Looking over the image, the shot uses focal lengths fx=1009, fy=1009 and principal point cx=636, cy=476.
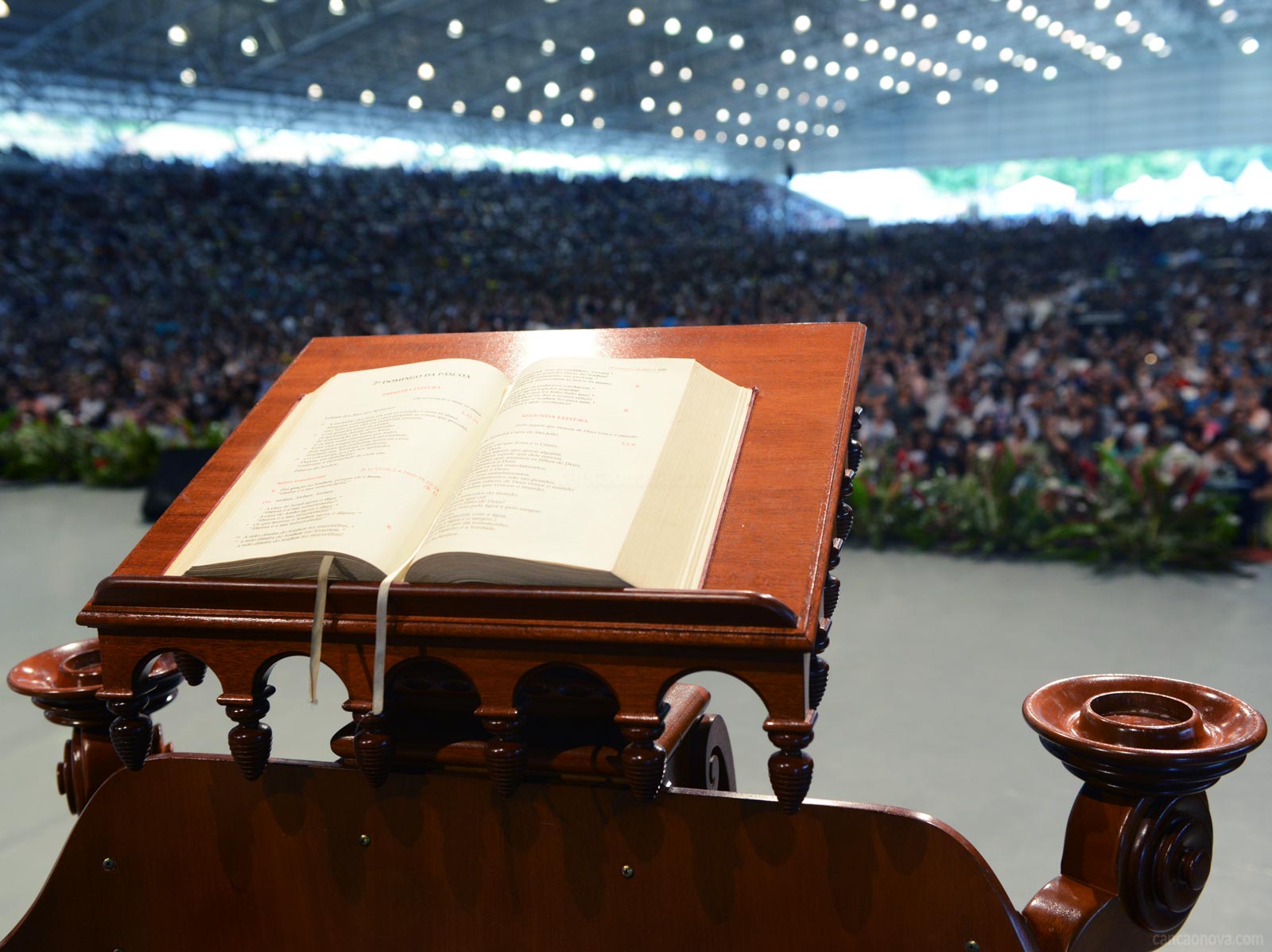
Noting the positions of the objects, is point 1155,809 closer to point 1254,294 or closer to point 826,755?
point 826,755

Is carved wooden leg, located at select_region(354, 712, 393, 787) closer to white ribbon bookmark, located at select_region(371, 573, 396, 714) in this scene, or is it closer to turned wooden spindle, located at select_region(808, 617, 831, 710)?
white ribbon bookmark, located at select_region(371, 573, 396, 714)

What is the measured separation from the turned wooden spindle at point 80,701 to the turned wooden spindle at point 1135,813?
114 cm

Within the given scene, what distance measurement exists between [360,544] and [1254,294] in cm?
1079

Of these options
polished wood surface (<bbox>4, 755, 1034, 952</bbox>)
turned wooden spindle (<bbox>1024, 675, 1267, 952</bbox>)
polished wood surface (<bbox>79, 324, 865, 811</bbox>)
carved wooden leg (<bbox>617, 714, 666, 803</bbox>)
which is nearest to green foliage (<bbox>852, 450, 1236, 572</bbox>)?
turned wooden spindle (<bbox>1024, 675, 1267, 952</bbox>)

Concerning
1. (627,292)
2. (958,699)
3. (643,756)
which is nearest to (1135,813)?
(643,756)

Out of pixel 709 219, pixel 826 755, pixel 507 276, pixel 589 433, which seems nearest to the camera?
pixel 589 433

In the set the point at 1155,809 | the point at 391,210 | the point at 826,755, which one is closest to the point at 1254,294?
the point at 826,755

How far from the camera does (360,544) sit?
41.3 inches

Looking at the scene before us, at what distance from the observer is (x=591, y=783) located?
1120 millimetres

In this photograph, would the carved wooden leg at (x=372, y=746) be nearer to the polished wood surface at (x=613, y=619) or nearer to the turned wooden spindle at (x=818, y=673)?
the polished wood surface at (x=613, y=619)

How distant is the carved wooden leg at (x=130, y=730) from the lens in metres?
1.15

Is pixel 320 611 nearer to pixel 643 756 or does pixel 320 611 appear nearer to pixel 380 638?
pixel 380 638

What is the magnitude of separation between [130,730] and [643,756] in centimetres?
63

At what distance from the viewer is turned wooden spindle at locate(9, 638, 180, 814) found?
1414mm
